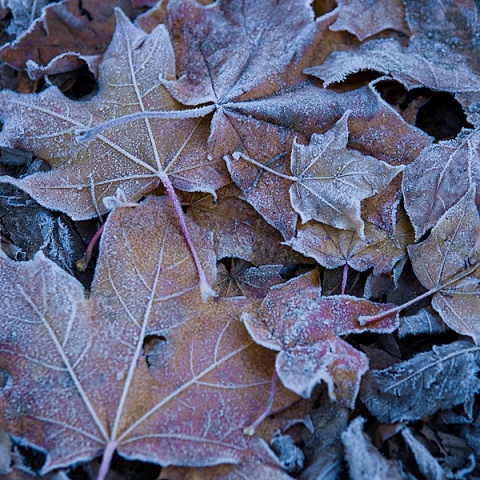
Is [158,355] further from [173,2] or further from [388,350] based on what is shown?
[173,2]

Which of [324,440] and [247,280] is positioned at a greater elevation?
[247,280]

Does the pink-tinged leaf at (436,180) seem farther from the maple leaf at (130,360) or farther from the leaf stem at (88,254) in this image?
the leaf stem at (88,254)

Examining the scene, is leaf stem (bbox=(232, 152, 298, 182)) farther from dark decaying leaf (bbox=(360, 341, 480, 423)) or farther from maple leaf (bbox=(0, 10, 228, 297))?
dark decaying leaf (bbox=(360, 341, 480, 423))

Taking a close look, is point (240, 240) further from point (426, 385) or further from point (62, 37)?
point (62, 37)

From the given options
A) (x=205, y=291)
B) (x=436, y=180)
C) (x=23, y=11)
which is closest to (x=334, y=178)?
(x=436, y=180)

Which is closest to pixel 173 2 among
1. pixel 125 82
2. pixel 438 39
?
pixel 125 82
